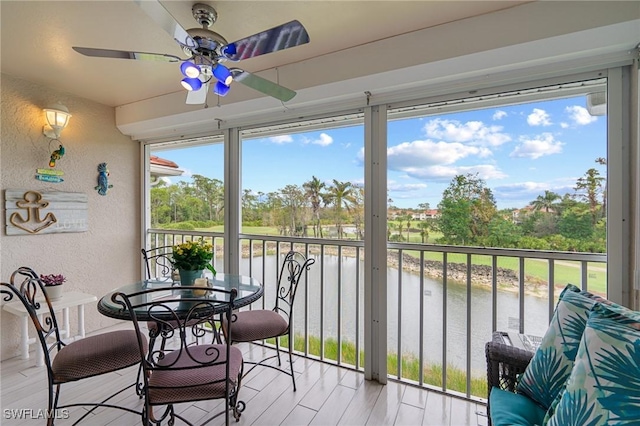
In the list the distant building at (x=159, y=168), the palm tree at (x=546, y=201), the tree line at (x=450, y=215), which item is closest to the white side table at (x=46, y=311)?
the tree line at (x=450, y=215)

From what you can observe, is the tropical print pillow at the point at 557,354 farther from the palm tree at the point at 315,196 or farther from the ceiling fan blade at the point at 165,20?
the ceiling fan blade at the point at 165,20

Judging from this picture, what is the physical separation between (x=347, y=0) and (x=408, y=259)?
5.99ft

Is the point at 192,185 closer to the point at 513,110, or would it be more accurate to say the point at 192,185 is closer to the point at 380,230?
the point at 380,230

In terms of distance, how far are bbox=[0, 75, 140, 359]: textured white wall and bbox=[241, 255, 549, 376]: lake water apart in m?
2.02

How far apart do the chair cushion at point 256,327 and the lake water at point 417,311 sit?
2.06 feet

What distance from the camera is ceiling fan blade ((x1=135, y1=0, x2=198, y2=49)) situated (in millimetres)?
1050

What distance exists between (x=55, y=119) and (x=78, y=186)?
70 cm

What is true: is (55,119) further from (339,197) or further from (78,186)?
(339,197)

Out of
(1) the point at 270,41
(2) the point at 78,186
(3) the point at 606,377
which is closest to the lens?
(3) the point at 606,377

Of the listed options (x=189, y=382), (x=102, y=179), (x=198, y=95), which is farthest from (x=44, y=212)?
(x=189, y=382)

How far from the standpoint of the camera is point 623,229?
1597mm

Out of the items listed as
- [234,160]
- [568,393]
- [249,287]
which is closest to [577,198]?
[568,393]

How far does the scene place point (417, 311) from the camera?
2.33 m

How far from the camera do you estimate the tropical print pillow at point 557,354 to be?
1107mm
